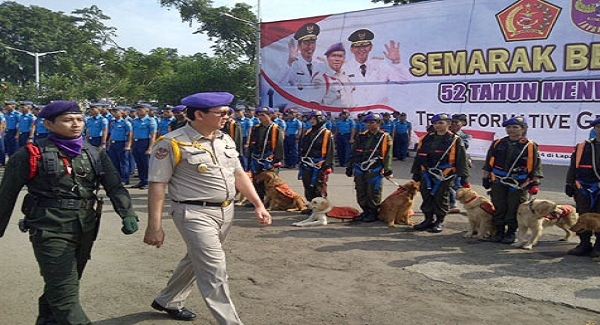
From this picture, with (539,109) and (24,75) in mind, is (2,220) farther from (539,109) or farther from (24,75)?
(24,75)

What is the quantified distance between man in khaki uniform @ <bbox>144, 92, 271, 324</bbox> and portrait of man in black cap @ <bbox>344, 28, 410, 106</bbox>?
14.4 metres

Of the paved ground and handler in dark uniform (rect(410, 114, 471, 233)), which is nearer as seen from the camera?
the paved ground

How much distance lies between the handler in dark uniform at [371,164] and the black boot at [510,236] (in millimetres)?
1981

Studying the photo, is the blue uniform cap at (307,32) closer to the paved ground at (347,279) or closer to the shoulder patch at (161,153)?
the paved ground at (347,279)

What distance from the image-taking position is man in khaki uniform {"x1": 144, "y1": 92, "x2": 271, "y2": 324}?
3.60 metres

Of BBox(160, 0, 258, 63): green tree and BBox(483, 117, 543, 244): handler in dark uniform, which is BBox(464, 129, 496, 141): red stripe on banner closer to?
BBox(483, 117, 543, 244): handler in dark uniform

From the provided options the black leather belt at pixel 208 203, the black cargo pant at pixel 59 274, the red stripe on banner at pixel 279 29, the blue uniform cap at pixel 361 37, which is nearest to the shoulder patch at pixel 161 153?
the black leather belt at pixel 208 203

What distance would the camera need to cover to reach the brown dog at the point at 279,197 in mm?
9453

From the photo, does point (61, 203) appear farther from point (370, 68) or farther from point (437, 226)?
point (370, 68)

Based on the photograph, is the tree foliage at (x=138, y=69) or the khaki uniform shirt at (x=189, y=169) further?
the tree foliage at (x=138, y=69)

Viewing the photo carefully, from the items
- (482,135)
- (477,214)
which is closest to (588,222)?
(477,214)

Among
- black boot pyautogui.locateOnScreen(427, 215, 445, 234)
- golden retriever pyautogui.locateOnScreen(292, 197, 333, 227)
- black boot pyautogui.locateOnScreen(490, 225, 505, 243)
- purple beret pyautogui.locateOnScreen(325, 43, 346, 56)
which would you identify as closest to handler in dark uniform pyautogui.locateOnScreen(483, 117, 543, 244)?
black boot pyautogui.locateOnScreen(490, 225, 505, 243)

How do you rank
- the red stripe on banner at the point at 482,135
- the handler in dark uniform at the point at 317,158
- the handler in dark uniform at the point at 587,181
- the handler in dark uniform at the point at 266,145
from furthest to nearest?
the red stripe on banner at the point at 482,135 < the handler in dark uniform at the point at 266,145 < the handler in dark uniform at the point at 317,158 < the handler in dark uniform at the point at 587,181

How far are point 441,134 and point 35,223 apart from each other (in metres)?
6.01
